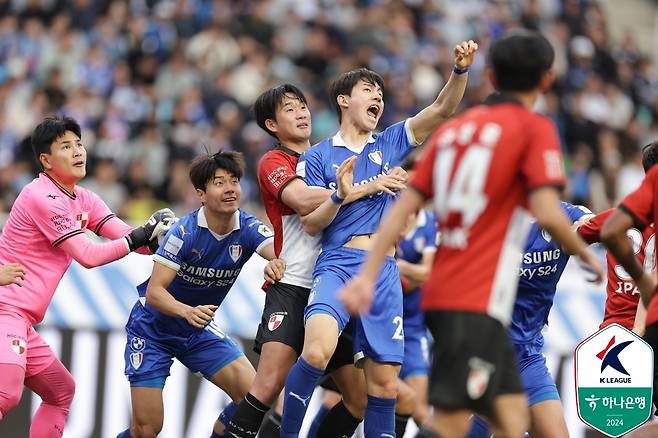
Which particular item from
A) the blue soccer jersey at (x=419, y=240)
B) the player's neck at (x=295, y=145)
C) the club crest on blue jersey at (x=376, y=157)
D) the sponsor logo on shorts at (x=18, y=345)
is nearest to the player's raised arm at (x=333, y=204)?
the club crest on blue jersey at (x=376, y=157)

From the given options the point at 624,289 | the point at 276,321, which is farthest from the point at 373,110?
the point at 624,289

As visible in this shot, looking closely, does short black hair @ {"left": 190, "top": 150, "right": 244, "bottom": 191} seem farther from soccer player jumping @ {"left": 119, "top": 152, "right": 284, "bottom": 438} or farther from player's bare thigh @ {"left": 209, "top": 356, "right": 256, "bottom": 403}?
player's bare thigh @ {"left": 209, "top": 356, "right": 256, "bottom": 403}

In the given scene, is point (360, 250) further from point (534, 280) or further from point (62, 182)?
point (62, 182)

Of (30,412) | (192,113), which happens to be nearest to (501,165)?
(30,412)

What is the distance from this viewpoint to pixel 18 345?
28.0ft

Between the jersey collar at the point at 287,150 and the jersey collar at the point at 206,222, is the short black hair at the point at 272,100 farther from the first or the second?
the jersey collar at the point at 206,222

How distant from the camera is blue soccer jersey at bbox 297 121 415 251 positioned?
27.8 ft

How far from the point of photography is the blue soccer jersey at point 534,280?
348 inches

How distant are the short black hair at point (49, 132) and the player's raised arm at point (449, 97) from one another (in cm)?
247

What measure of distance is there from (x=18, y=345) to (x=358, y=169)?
2.60 meters

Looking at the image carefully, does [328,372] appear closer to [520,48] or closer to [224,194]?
[224,194]

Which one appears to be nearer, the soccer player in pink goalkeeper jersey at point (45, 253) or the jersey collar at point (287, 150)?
the soccer player in pink goalkeeper jersey at point (45, 253)

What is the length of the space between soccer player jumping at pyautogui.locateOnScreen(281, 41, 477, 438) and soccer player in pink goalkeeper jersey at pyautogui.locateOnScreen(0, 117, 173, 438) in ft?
4.47

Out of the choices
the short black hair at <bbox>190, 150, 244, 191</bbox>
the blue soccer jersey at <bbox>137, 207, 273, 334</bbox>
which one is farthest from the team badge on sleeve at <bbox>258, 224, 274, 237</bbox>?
the short black hair at <bbox>190, 150, 244, 191</bbox>
